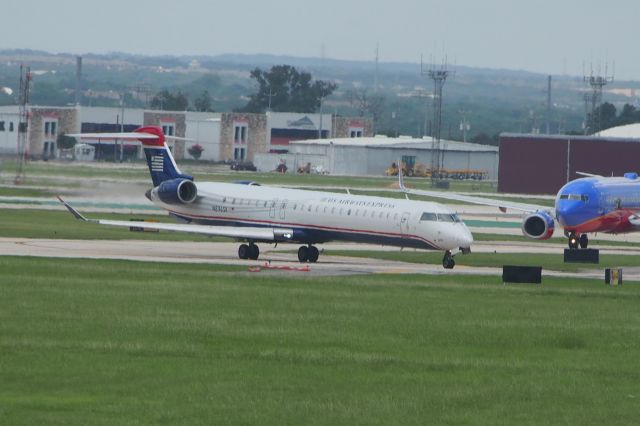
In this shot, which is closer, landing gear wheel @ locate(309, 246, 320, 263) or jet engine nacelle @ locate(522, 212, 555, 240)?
landing gear wheel @ locate(309, 246, 320, 263)

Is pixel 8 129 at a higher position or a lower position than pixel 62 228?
higher

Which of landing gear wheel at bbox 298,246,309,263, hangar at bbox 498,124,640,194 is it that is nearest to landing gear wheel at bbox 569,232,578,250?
landing gear wheel at bbox 298,246,309,263

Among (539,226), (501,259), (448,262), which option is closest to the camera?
(448,262)

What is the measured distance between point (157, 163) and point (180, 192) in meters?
3.19

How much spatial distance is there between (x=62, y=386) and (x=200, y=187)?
3612 cm

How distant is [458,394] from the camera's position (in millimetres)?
26219

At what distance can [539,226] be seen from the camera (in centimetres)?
6588

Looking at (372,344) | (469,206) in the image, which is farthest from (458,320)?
(469,206)

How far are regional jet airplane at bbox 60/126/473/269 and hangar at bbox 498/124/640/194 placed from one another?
71.5 metres

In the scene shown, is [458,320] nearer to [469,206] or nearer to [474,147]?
[469,206]

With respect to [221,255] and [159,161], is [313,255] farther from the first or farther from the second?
[159,161]

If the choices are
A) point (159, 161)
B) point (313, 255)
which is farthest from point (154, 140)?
point (313, 255)

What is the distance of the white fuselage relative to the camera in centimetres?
5556

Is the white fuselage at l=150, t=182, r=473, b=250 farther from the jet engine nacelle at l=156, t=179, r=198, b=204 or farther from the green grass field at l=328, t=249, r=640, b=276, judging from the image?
the green grass field at l=328, t=249, r=640, b=276
